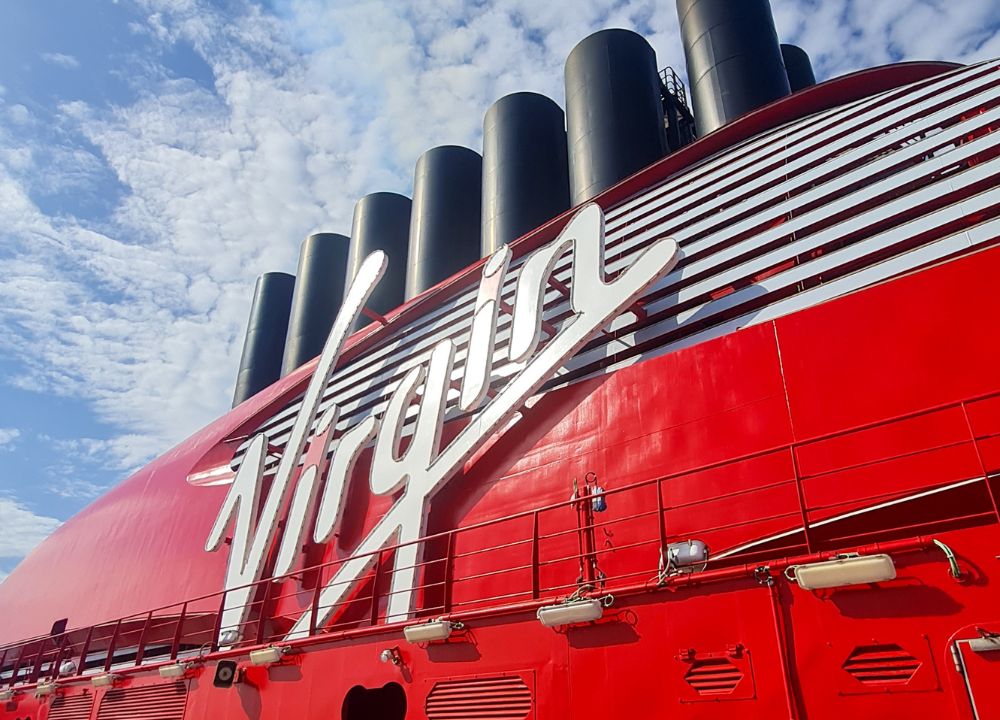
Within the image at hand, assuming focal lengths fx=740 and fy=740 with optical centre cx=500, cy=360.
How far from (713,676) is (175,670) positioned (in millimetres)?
8015

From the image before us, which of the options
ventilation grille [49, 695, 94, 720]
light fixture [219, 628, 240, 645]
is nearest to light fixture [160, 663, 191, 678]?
light fixture [219, 628, 240, 645]

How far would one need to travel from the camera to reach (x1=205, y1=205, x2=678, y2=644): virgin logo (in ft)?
31.1

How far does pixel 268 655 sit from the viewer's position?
29.3 ft

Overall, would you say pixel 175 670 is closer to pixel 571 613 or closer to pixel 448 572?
pixel 448 572

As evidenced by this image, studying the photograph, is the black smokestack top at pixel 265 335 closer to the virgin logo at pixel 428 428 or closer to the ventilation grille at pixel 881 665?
the virgin logo at pixel 428 428

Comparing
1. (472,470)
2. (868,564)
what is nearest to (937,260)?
(868,564)

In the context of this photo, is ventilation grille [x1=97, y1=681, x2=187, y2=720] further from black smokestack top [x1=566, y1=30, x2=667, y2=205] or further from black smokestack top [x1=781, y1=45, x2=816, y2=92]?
black smokestack top [x1=781, y1=45, x2=816, y2=92]

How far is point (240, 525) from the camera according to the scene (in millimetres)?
12727

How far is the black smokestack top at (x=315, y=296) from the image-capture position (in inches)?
1204

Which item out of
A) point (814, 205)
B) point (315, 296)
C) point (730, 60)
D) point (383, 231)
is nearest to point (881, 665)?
point (814, 205)

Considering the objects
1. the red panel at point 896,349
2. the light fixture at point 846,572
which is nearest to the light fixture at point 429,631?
the light fixture at point 846,572

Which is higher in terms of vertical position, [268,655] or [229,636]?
[229,636]

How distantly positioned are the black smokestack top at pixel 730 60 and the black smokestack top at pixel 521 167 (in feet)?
16.3

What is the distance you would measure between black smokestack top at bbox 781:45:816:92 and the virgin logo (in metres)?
19.8
